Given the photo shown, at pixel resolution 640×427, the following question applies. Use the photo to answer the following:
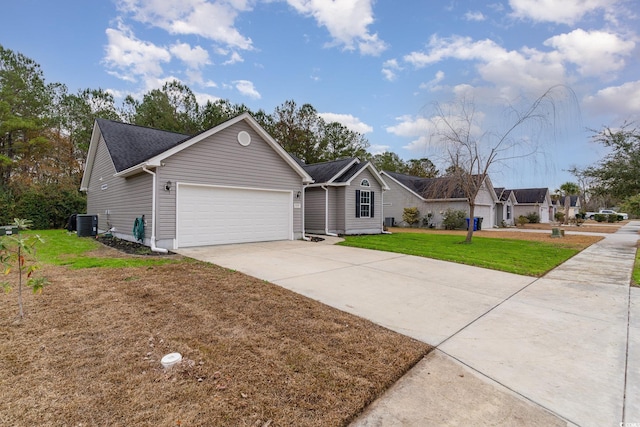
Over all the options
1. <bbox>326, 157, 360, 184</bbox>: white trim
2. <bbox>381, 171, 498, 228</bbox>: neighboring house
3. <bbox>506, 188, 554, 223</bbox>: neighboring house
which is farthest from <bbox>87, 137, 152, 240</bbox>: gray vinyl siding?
<bbox>506, 188, 554, 223</bbox>: neighboring house

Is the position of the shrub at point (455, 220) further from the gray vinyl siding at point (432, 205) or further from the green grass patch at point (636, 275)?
the green grass patch at point (636, 275)

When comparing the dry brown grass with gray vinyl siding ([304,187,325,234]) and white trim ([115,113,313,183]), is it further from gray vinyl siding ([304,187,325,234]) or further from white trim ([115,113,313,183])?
gray vinyl siding ([304,187,325,234])

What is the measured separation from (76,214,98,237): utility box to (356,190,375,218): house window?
12.5 m

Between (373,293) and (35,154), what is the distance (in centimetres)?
2664

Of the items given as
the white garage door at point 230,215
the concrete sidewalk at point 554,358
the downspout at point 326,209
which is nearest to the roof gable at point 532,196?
the downspout at point 326,209

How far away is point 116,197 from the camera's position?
1265cm

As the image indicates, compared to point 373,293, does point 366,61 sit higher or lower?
higher

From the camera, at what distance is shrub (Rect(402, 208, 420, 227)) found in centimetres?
2447

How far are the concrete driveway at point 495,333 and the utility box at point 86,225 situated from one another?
967cm

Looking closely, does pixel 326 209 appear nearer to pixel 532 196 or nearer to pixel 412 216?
pixel 412 216

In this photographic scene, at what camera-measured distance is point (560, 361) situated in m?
2.98

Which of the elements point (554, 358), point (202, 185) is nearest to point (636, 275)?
point (554, 358)

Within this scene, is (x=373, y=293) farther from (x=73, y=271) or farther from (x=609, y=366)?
(x=73, y=271)

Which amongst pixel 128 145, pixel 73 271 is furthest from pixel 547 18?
pixel 128 145
